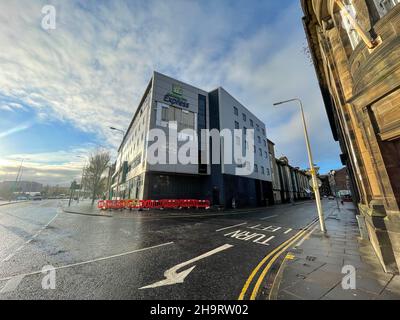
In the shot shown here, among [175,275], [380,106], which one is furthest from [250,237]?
[380,106]

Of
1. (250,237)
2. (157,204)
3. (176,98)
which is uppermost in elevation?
(176,98)

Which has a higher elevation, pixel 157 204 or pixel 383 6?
pixel 383 6

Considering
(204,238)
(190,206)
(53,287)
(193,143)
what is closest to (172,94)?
(193,143)

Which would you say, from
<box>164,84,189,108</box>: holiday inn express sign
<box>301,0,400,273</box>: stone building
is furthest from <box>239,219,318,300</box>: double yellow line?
<box>164,84,189,108</box>: holiday inn express sign

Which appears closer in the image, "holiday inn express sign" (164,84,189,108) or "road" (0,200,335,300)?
"road" (0,200,335,300)

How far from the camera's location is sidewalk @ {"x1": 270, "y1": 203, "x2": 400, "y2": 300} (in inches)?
130

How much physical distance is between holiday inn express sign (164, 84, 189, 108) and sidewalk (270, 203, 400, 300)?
79.5ft

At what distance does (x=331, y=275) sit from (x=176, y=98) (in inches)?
1040

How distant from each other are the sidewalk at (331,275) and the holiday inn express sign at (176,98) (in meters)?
24.2

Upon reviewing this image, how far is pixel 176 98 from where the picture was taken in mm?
25922

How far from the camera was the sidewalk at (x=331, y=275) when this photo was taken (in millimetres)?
3311

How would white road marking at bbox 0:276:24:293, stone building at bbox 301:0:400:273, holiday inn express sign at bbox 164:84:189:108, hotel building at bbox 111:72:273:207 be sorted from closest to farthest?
white road marking at bbox 0:276:24:293, stone building at bbox 301:0:400:273, hotel building at bbox 111:72:273:207, holiday inn express sign at bbox 164:84:189:108

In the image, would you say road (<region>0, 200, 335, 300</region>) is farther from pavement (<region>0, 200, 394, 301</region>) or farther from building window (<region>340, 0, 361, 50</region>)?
building window (<region>340, 0, 361, 50</region>)

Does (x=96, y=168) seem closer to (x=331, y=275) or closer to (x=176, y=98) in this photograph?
(x=176, y=98)
